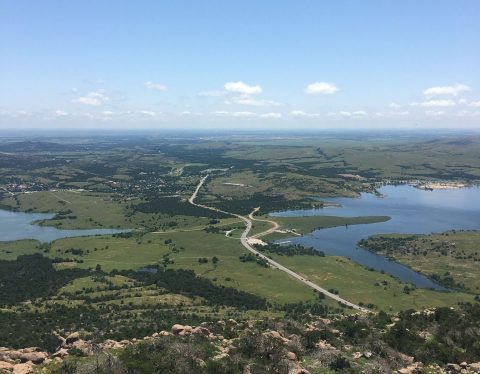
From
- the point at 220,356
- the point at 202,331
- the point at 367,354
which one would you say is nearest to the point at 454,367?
the point at 367,354

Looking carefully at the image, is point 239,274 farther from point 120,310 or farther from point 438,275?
point 438,275

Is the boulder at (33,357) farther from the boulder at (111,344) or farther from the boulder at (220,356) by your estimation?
the boulder at (220,356)

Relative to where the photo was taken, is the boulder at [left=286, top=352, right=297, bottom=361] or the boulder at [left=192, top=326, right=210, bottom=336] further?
the boulder at [left=192, top=326, right=210, bottom=336]

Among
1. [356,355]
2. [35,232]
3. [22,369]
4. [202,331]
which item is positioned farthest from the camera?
[35,232]

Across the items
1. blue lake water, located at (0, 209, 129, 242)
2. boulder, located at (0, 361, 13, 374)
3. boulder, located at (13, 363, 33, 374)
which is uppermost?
boulder, located at (0, 361, 13, 374)

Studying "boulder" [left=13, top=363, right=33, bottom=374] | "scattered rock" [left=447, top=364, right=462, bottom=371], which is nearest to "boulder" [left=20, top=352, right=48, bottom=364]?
"boulder" [left=13, top=363, right=33, bottom=374]

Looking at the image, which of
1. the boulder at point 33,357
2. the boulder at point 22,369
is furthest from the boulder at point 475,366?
the boulder at point 33,357

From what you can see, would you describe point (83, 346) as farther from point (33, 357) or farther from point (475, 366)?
point (475, 366)

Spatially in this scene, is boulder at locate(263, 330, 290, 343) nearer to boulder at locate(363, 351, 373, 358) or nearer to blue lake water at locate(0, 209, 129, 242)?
boulder at locate(363, 351, 373, 358)
